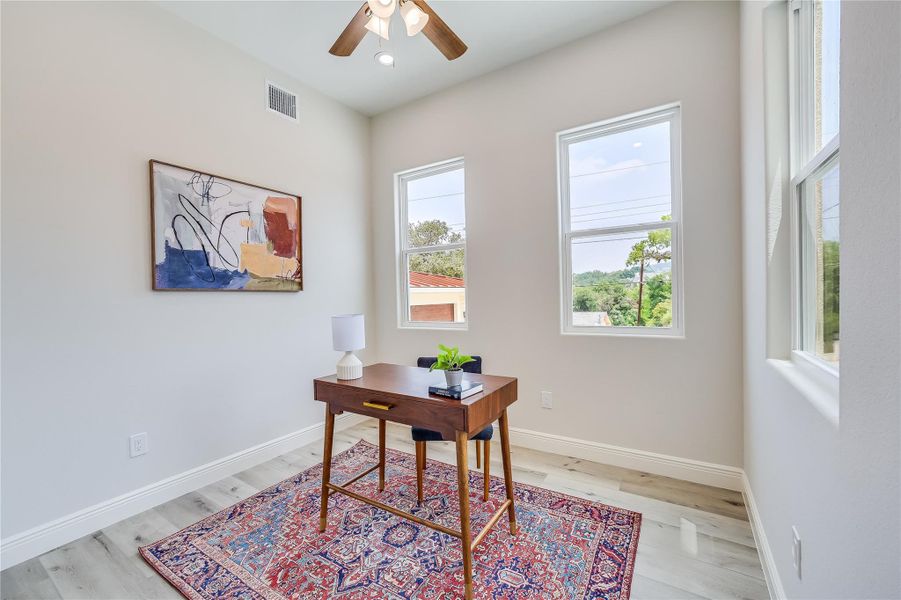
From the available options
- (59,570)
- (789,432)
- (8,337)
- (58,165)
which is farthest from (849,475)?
(58,165)

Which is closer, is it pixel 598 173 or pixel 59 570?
pixel 59 570

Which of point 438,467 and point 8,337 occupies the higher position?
point 8,337

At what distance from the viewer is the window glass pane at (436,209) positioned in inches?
137

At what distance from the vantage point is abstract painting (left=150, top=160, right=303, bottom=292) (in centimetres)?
240

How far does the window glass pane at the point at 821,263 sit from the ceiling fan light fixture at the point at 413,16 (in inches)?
65.6

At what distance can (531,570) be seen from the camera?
1.70m

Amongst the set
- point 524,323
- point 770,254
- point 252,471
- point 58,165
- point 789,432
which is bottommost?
point 252,471

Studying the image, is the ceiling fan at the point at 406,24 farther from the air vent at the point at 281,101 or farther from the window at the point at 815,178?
the window at the point at 815,178

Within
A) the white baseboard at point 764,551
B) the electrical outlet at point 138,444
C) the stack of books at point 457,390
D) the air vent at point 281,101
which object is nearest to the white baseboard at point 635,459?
the white baseboard at point 764,551

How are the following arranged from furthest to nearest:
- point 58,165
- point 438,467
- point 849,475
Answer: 1. point 438,467
2. point 58,165
3. point 849,475

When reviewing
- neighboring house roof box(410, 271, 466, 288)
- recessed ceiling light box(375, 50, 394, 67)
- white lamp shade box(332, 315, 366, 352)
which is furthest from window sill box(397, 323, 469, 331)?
recessed ceiling light box(375, 50, 394, 67)

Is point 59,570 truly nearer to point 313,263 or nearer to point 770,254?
point 313,263

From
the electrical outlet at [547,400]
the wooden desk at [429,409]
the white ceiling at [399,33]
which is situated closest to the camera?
the wooden desk at [429,409]

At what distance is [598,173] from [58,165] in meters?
3.25
